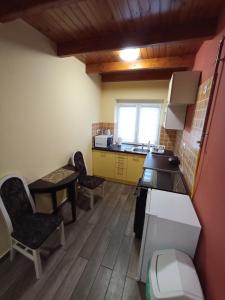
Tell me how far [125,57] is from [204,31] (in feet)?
4.19

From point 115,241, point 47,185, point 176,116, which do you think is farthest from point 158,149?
point 47,185

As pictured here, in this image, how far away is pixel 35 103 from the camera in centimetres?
195

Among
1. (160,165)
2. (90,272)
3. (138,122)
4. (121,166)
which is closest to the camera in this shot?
(90,272)

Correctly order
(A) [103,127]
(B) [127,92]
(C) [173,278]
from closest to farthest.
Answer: (C) [173,278] → (B) [127,92] → (A) [103,127]

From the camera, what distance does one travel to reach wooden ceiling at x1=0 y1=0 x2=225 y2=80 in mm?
1298

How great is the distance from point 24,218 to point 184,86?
2620 mm

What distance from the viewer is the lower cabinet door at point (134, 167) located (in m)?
3.28

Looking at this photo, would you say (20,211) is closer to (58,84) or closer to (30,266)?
(30,266)

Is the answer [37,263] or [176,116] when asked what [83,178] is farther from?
[176,116]

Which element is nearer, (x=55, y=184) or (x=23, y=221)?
(x=23, y=221)

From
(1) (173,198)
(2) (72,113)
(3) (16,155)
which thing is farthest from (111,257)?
(2) (72,113)

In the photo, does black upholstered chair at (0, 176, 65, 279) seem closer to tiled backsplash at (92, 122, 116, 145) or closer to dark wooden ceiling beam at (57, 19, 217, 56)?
dark wooden ceiling beam at (57, 19, 217, 56)

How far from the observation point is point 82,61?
2.84m

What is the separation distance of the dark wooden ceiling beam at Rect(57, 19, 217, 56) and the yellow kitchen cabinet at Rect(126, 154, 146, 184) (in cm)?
207
